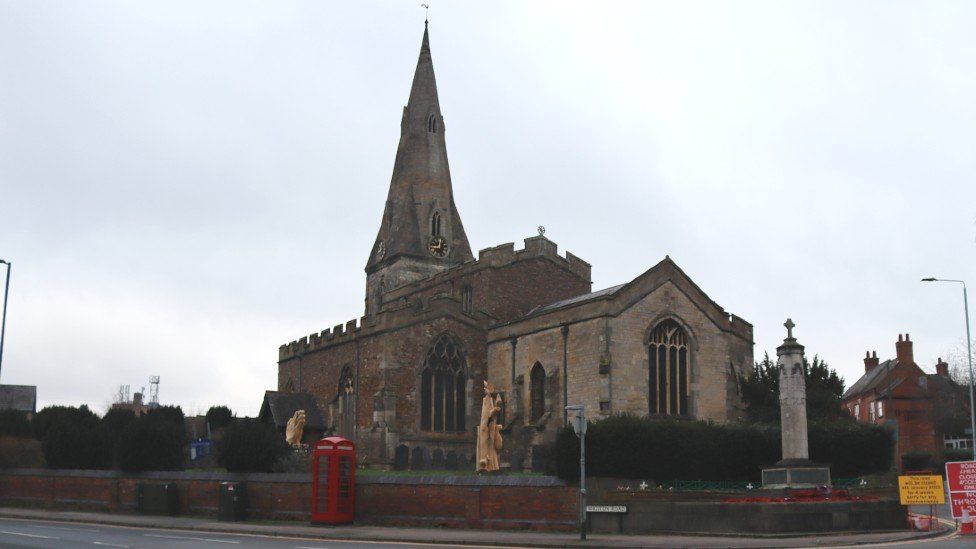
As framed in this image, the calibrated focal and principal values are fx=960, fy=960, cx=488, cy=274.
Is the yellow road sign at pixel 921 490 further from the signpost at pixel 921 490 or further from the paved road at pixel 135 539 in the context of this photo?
the paved road at pixel 135 539

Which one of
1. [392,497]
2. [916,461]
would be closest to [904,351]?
[916,461]

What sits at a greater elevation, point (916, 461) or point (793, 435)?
point (793, 435)

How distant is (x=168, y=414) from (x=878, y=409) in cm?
5407

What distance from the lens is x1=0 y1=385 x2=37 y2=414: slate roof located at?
74125 millimetres

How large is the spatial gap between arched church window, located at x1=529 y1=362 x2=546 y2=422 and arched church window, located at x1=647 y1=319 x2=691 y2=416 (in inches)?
194

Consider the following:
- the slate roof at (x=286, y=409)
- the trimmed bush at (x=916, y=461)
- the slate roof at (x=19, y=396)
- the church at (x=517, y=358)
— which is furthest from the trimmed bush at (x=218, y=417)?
the trimmed bush at (x=916, y=461)

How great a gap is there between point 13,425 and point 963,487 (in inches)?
1434

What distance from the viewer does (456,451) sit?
1700 inches

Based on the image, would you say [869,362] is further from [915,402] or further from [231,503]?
[231,503]

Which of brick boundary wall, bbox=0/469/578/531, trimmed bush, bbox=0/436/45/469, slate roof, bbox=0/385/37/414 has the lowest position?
brick boundary wall, bbox=0/469/578/531

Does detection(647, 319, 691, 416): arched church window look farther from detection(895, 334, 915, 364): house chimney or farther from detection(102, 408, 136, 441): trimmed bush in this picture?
detection(895, 334, 915, 364): house chimney

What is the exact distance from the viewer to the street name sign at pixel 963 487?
2234cm

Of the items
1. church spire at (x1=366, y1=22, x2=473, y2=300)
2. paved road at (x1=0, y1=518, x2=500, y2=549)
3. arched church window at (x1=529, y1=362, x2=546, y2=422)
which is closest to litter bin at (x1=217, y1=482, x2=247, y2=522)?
paved road at (x1=0, y1=518, x2=500, y2=549)

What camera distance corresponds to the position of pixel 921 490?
2273 centimetres
